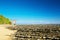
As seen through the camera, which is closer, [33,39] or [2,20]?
[33,39]

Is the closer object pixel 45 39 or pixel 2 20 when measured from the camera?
pixel 45 39

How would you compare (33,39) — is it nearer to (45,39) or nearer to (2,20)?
(45,39)

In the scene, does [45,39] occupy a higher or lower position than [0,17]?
lower

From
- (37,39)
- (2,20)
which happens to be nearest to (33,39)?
(37,39)

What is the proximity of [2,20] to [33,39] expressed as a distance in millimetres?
83854

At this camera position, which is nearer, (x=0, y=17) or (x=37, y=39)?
(x=37, y=39)

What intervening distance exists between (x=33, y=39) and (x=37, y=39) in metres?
0.56

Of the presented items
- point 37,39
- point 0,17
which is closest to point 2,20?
point 0,17

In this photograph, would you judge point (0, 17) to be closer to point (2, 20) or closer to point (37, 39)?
point (2, 20)

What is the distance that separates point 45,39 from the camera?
59.4 feet

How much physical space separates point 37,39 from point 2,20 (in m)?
83.8

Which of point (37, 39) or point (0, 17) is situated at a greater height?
point (0, 17)

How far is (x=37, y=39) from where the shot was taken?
18.1 meters

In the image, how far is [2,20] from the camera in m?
99.3
